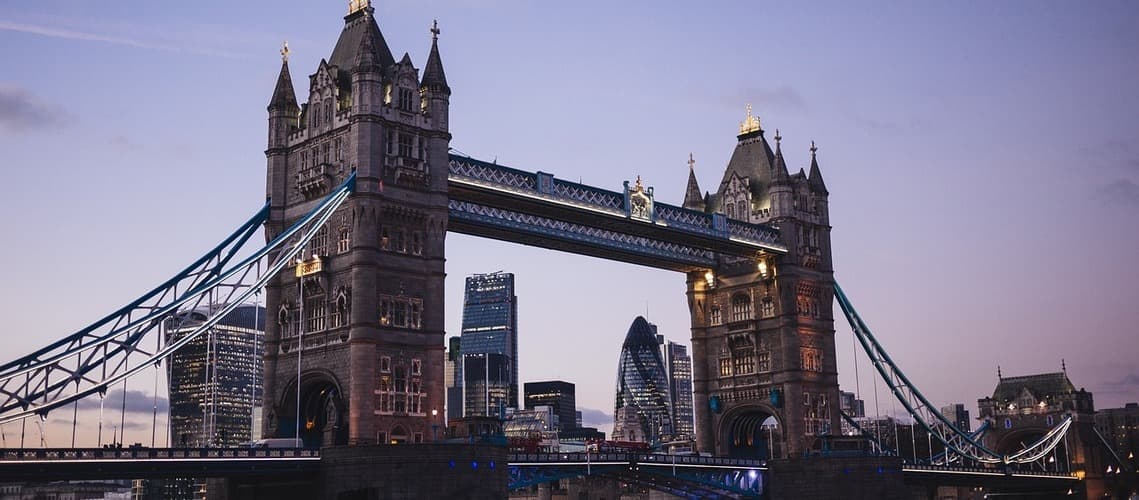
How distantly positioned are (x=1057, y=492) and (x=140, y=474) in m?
128

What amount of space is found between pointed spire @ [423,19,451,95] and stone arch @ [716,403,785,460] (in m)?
46.1

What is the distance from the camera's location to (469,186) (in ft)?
301

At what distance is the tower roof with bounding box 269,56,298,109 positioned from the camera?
91.1m

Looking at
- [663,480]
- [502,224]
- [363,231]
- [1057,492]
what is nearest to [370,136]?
[363,231]

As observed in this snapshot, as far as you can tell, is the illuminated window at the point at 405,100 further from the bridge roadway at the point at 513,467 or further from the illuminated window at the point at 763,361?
the illuminated window at the point at 763,361

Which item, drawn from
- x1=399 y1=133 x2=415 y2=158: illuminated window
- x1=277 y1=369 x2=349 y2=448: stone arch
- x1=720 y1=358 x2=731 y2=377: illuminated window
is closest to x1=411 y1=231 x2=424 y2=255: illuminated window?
x1=399 y1=133 x2=415 y2=158: illuminated window

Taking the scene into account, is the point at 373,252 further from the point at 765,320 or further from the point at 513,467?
the point at 765,320

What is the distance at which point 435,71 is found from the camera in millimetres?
89875

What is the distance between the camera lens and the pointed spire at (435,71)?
89438 millimetres

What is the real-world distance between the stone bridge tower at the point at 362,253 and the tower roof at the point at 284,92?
0.16 metres

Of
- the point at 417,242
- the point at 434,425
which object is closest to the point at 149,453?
the point at 434,425

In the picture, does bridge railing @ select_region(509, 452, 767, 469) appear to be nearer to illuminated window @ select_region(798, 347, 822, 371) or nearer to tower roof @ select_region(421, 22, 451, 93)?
illuminated window @ select_region(798, 347, 822, 371)

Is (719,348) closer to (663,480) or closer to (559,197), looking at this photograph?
(663,480)

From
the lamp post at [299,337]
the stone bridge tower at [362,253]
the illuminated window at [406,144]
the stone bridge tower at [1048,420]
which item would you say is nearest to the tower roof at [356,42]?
the stone bridge tower at [362,253]
